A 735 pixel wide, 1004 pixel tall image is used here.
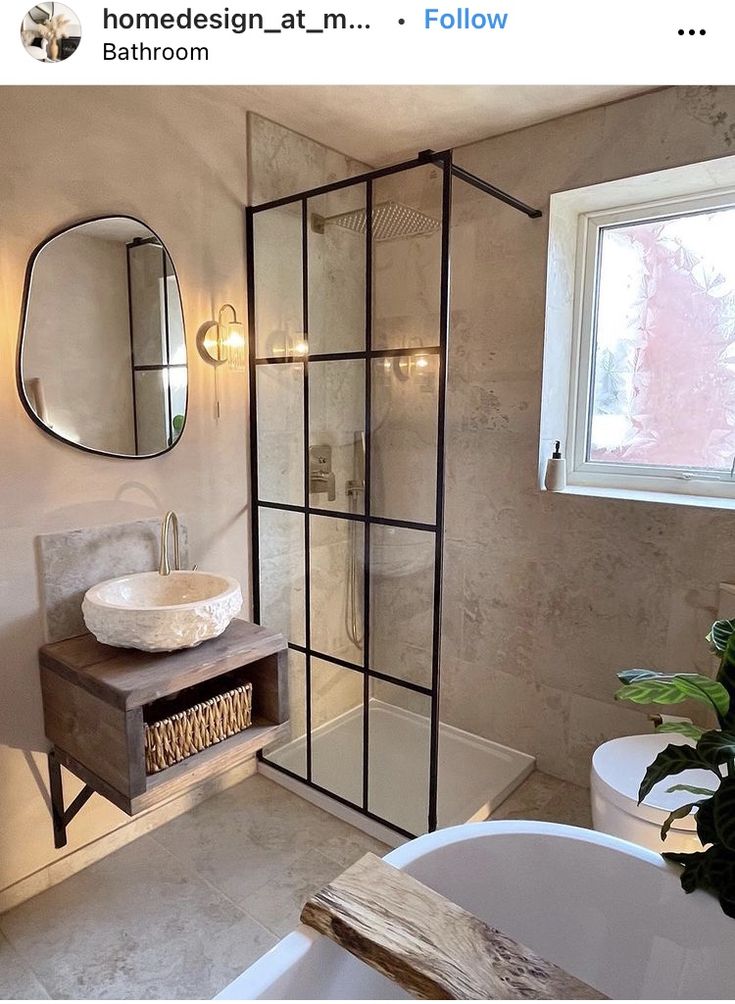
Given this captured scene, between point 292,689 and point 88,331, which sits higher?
point 88,331

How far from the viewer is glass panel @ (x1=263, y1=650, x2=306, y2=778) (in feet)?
7.41

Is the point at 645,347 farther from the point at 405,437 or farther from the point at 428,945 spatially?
the point at 428,945

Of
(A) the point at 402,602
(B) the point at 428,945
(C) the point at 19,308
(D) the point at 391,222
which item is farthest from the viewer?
(A) the point at 402,602

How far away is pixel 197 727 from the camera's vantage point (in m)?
1.66

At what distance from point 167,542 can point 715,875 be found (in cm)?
164

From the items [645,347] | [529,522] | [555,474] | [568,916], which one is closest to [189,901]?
[568,916]

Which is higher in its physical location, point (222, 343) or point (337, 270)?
point (337, 270)

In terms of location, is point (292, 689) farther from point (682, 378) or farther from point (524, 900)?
point (682, 378)

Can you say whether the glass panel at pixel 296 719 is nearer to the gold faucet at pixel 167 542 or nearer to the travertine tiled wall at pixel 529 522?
the travertine tiled wall at pixel 529 522

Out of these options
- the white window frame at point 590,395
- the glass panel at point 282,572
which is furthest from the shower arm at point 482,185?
the glass panel at point 282,572

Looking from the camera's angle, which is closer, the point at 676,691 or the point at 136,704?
the point at 676,691

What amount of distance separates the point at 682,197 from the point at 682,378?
0.60 m
